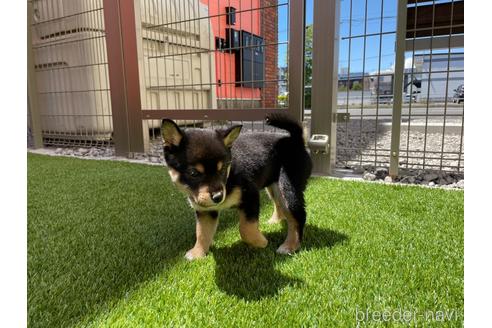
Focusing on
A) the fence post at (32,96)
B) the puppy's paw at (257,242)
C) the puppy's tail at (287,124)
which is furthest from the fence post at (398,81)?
the fence post at (32,96)

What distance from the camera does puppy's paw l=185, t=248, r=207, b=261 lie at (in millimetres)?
2047

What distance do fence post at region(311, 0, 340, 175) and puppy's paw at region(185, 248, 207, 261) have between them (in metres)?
2.47

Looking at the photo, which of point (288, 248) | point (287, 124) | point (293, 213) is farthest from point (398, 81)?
point (288, 248)

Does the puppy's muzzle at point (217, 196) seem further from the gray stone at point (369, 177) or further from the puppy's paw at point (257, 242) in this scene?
the gray stone at point (369, 177)

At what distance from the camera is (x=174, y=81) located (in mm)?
6129

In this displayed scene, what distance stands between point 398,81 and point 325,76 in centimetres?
82

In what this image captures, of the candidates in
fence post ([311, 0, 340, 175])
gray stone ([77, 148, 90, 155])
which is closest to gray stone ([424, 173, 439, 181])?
fence post ([311, 0, 340, 175])

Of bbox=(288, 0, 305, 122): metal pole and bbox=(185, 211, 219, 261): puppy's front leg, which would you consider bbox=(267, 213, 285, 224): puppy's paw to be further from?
bbox=(288, 0, 305, 122): metal pole

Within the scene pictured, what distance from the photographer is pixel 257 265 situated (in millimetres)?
1946

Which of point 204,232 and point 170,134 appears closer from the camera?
point 170,134

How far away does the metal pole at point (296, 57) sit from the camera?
12.9 feet

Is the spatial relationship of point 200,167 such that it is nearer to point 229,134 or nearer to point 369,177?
point 229,134

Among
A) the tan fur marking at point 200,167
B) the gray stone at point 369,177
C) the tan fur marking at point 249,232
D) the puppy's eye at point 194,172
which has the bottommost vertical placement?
the gray stone at point 369,177

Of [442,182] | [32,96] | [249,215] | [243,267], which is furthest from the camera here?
[32,96]
